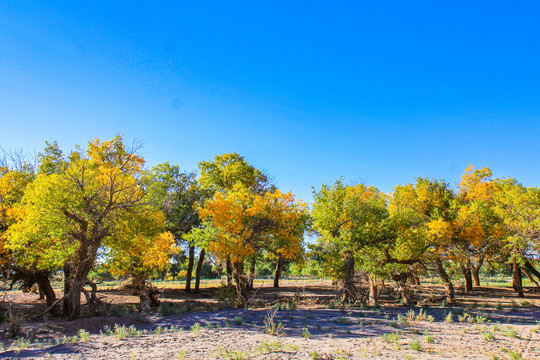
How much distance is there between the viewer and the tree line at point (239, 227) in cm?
1363

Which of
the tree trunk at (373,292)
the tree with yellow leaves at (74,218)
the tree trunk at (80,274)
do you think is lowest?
the tree trunk at (373,292)

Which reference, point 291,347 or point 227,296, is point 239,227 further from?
point 291,347

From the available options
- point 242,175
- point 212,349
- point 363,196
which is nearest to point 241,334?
point 212,349

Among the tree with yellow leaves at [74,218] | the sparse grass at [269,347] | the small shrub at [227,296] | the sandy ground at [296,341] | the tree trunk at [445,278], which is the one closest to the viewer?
the sandy ground at [296,341]

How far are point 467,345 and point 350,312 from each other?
24.1 ft

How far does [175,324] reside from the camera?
43.5 ft

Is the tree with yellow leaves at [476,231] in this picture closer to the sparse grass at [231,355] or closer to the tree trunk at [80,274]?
the sparse grass at [231,355]

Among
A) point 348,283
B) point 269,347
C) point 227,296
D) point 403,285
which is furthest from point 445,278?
point 269,347

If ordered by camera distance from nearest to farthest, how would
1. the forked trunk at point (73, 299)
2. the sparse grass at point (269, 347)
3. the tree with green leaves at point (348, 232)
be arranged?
the sparse grass at point (269, 347), the forked trunk at point (73, 299), the tree with green leaves at point (348, 232)

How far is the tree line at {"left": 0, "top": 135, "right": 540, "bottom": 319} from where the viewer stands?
13.6 meters

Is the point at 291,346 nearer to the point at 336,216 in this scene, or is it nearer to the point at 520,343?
the point at 520,343

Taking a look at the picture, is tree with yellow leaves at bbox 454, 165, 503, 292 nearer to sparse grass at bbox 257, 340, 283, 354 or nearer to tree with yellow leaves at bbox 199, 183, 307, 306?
tree with yellow leaves at bbox 199, 183, 307, 306

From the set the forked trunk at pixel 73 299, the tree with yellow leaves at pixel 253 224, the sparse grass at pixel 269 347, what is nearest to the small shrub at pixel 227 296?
the tree with yellow leaves at pixel 253 224

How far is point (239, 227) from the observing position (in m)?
16.5
